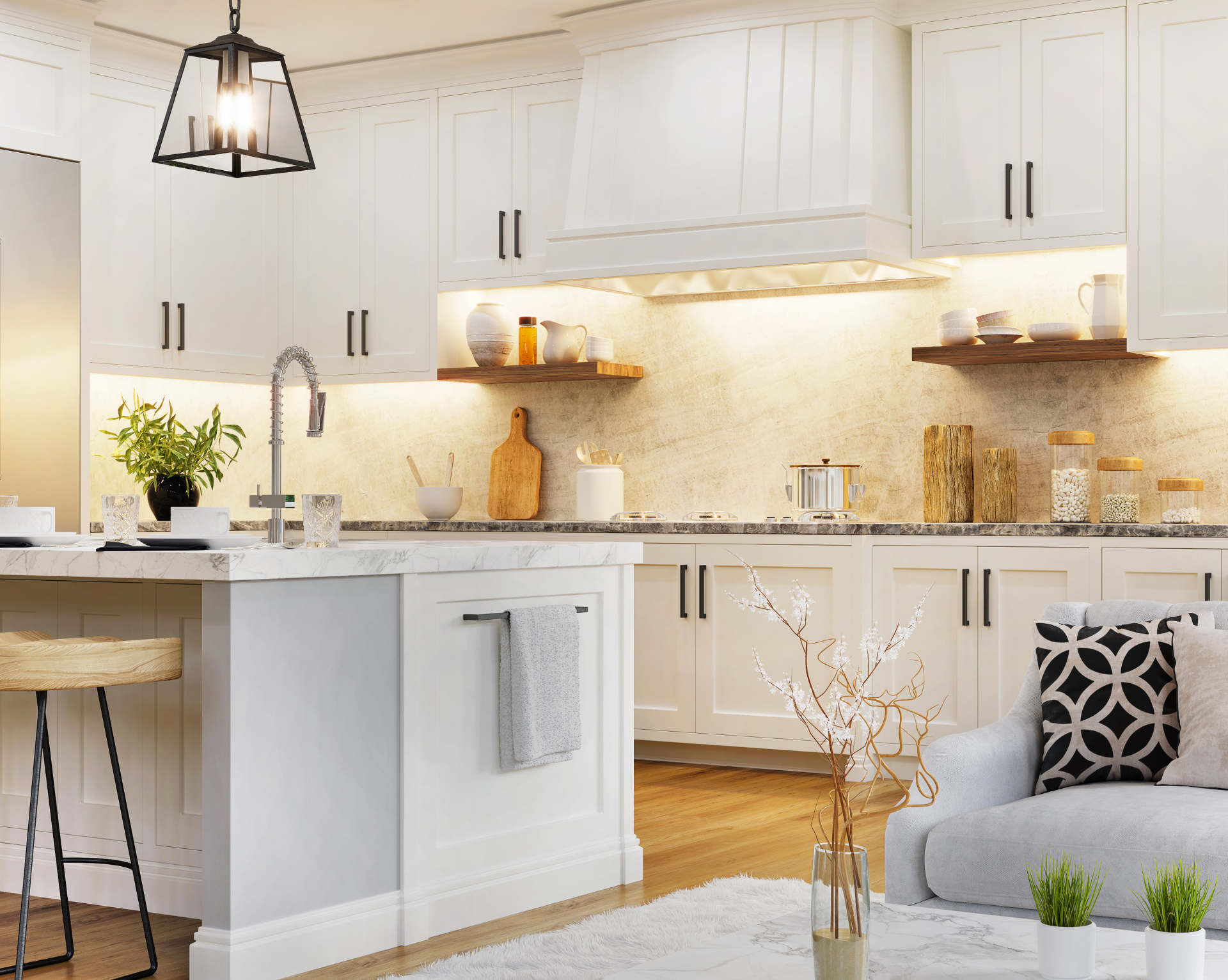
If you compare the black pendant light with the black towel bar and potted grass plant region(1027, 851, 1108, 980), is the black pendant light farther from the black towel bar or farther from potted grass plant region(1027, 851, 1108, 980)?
potted grass plant region(1027, 851, 1108, 980)

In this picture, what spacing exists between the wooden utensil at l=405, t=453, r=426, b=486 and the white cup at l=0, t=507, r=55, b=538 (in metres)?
2.91

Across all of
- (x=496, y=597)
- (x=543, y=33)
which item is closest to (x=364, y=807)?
(x=496, y=597)

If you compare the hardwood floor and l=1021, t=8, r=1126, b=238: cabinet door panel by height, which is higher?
l=1021, t=8, r=1126, b=238: cabinet door panel

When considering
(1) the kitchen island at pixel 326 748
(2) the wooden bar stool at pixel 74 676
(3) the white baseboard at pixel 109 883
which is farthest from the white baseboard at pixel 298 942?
(3) the white baseboard at pixel 109 883

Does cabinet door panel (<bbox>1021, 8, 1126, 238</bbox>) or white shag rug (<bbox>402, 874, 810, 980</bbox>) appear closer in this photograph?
white shag rug (<bbox>402, 874, 810, 980</bbox>)

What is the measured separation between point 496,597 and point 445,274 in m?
2.92

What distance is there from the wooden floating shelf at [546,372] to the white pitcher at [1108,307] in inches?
72.9

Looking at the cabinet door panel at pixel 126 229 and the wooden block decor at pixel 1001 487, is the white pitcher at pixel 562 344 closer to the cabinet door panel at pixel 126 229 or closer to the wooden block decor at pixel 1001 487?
the cabinet door panel at pixel 126 229

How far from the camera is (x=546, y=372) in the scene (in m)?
5.81

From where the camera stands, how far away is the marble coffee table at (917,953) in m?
1.78

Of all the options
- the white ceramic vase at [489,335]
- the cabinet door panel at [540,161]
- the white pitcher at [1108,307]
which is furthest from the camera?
the white ceramic vase at [489,335]

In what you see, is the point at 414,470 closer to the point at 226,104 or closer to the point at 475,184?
the point at 475,184

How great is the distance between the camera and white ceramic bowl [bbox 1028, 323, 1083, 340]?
487 cm

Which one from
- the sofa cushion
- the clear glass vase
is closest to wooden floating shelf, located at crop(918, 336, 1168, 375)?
the sofa cushion
